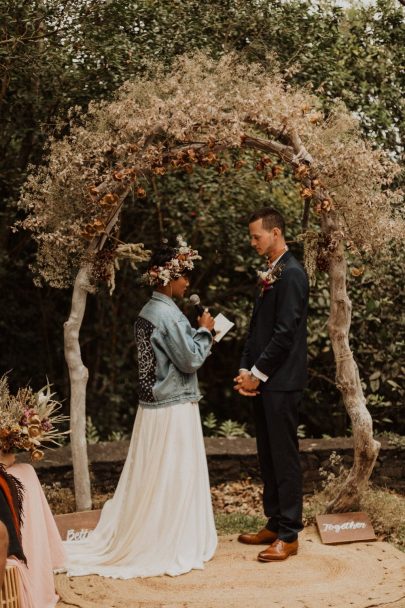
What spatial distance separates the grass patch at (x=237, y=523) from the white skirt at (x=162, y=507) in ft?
2.95

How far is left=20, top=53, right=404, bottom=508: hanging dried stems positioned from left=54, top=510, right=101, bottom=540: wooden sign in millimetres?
1595

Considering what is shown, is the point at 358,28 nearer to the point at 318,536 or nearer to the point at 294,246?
the point at 294,246

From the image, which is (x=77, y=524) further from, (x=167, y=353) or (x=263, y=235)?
(x=263, y=235)

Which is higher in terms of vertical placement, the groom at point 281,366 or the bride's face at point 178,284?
the bride's face at point 178,284

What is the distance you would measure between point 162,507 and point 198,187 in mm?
3852

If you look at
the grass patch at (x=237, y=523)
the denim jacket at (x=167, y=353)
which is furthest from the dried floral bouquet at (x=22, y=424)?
the grass patch at (x=237, y=523)

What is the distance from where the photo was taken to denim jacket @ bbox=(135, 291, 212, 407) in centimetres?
562

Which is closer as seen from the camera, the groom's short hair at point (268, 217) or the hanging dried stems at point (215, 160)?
the groom's short hair at point (268, 217)

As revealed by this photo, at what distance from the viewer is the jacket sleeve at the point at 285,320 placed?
5617 millimetres

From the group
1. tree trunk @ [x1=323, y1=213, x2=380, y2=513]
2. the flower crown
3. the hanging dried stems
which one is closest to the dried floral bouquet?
the flower crown

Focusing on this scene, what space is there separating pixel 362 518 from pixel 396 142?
3956 millimetres

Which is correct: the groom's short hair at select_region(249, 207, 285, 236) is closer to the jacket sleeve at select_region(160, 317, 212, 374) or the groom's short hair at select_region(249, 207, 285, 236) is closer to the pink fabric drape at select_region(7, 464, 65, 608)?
the jacket sleeve at select_region(160, 317, 212, 374)

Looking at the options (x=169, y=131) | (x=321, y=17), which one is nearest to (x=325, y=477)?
(x=169, y=131)

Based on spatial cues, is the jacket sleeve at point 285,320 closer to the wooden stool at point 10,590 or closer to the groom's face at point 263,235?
the groom's face at point 263,235
